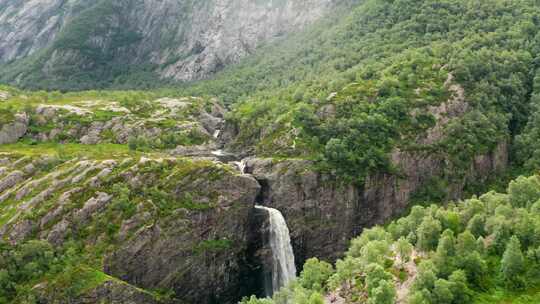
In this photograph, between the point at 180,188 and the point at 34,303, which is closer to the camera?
the point at 34,303

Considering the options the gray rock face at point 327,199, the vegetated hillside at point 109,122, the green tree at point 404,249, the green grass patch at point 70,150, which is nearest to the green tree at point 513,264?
the green tree at point 404,249

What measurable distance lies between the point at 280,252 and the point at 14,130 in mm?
83938

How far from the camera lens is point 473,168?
390 feet

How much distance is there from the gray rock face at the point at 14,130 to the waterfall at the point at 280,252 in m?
76.8

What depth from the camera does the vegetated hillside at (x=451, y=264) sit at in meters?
64.6

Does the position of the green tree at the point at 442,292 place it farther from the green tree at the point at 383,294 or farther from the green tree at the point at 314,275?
the green tree at the point at 314,275

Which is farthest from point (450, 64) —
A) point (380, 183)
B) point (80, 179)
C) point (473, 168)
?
point (80, 179)

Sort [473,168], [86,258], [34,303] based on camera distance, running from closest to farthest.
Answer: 1. [34,303]
2. [86,258]
3. [473,168]

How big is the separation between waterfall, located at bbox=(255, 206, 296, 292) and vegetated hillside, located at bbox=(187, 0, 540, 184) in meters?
18.7

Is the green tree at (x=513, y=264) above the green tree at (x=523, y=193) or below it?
below

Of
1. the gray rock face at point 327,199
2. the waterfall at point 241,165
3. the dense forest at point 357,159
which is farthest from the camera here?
the waterfall at point 241,165

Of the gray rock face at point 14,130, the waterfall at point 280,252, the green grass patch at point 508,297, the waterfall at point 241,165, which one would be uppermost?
the gray rock face at point 14,130

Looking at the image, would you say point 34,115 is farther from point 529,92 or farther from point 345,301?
point 529,92

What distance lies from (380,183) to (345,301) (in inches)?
1825
